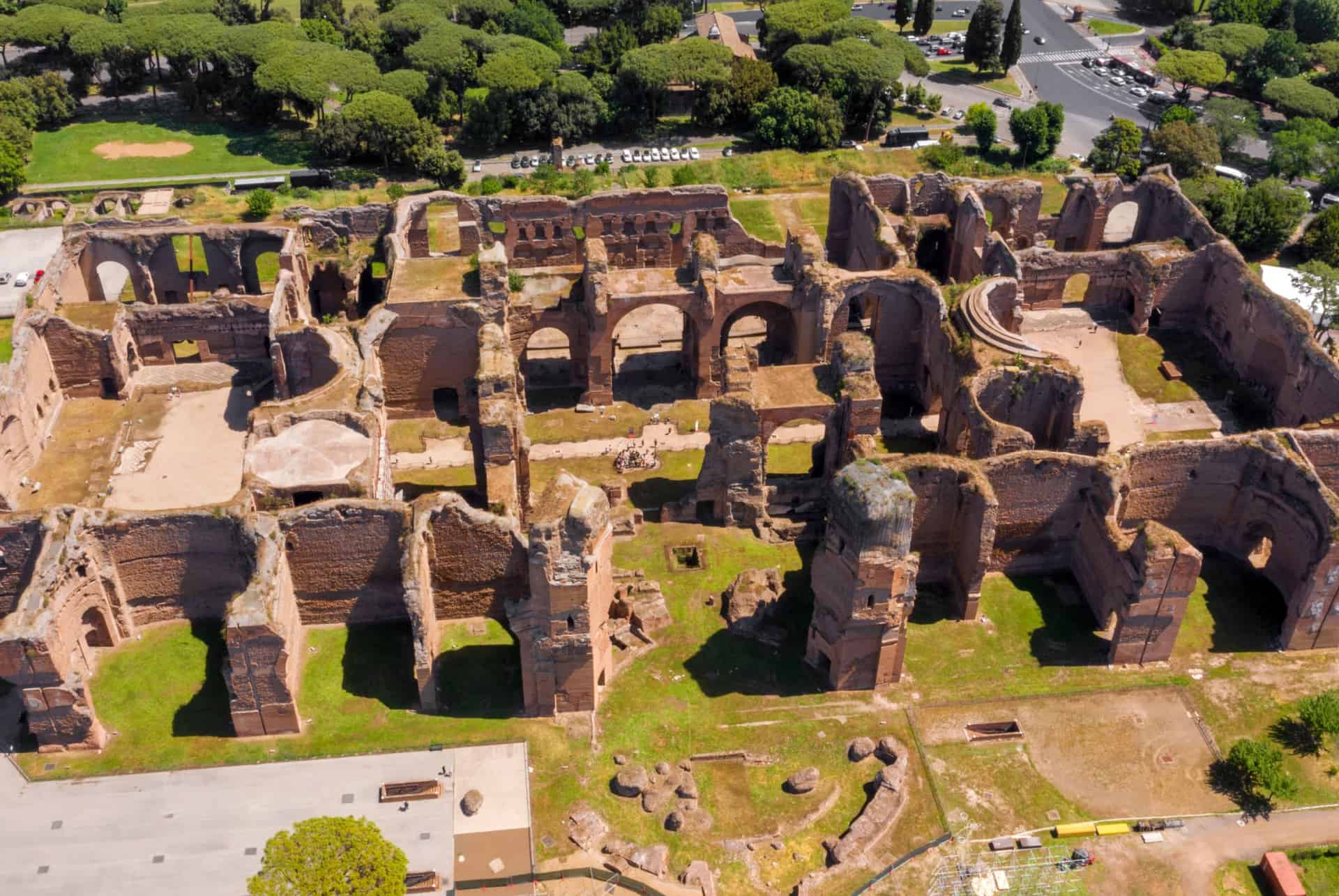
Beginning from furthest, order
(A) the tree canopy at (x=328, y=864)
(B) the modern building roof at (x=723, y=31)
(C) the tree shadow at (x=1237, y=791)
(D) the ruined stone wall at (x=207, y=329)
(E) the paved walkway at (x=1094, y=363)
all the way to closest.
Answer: (B) the modern building roof at (x=723, y=31) < (D) the ruined stone wall at (x=207, y=329) < (E) the paved walkway at (x=1094, y=363) < (C) the tree shadow at (x=1237, y=791) < (A) the tree canopy at (x=328, y=864)

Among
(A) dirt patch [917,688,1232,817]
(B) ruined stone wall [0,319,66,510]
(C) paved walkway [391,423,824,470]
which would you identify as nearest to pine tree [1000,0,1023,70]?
(C) paved walkway [391,423,824,470]

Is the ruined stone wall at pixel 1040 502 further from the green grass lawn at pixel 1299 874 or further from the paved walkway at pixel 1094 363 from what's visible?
the green grass lawn at pixel 1299 874

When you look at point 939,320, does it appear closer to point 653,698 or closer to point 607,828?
point 653,698

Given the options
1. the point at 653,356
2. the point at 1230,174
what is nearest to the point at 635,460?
the point at 653,356

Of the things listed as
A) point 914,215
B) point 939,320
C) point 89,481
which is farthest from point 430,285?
point 914,215

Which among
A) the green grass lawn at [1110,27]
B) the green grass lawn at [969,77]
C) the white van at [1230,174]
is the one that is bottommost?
the green grass lawn at [969,77]

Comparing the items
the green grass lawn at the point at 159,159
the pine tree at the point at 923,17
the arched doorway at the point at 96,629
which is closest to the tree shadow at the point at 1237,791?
the arched doorway at the point at 96,629
